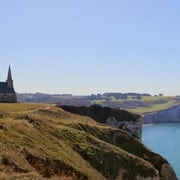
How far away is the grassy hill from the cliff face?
19.0m

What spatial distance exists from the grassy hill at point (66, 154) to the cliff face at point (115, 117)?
19006mm

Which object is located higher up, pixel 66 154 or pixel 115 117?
pixel 115 117

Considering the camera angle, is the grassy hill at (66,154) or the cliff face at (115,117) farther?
the cliff face at (115,117)

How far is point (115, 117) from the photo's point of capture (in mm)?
77625

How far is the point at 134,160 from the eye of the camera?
4659 cm

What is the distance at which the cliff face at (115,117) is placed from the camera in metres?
75.2

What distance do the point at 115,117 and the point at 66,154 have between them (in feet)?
135

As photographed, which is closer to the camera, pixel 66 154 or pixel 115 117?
pixel 66 154

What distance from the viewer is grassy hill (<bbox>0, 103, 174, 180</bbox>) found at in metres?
29.2

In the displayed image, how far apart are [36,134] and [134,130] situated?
126 ft

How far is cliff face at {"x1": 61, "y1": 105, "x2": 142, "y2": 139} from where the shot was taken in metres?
75.2

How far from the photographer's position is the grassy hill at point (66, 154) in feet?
95.9

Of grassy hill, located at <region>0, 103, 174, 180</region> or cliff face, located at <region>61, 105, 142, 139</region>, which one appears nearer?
grassy hill, located at <region>0, 103, 174, 180</region>

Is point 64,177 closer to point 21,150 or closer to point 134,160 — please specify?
point 21,150
